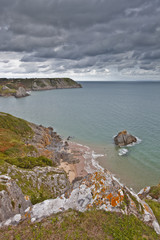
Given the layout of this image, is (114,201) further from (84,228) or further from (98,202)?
(84,228)

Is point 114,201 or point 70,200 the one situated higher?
point 114,201

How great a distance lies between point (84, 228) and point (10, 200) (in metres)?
6.74

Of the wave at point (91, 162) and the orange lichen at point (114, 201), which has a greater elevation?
the orange lichen at point (114, 201)

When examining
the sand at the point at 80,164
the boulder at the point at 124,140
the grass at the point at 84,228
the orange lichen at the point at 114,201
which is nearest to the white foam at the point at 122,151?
the boulder at the point at 124,140

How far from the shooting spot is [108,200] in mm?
11805

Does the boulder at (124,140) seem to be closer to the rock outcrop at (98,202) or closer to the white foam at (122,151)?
the white foam at (122,151)

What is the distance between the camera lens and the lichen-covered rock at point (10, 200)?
11.7 meters

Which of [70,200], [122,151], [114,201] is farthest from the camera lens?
[122,151]

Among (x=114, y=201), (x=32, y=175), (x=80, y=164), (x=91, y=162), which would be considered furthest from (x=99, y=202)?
(x=91, y=162)

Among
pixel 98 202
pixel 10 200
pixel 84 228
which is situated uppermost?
pixel 98 202

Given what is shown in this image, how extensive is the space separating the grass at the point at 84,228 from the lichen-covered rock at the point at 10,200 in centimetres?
191

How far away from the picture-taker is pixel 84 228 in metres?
10.1

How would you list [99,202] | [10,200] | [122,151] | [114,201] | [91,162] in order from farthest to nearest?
[122,151] < [91,162] < [10,200] < [99,202] < [114,201]

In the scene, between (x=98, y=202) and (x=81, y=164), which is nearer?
(x=98, y=202)
